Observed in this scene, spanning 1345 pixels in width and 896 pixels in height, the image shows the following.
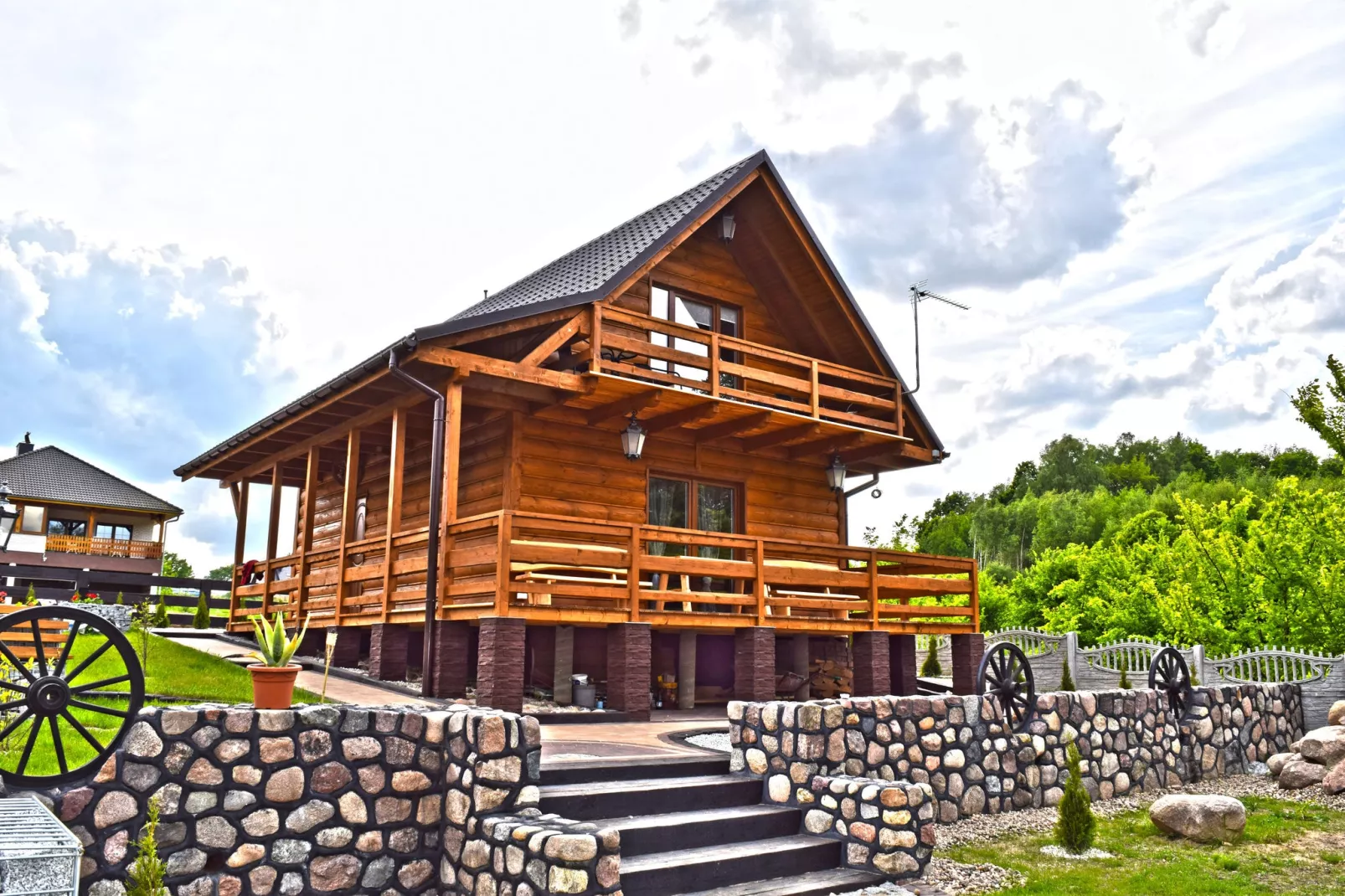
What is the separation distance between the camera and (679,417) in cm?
1548

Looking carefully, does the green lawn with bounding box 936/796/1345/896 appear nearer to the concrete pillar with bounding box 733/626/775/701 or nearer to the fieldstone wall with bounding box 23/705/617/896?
the fieldstone wall with bounding box 23/705/617/896

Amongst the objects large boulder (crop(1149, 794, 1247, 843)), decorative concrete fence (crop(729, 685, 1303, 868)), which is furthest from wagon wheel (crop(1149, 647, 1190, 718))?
large boulder (crop(1149, 794, 1247, 843))

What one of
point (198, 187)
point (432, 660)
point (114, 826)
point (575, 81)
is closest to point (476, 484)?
point (432, 660)

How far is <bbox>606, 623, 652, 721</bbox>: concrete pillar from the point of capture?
12.4 meters

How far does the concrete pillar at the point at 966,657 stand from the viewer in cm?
1659

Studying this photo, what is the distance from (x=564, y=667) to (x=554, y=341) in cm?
411

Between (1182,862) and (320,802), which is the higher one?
(320,802)

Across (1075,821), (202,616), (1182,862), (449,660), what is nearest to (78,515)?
(202,616)

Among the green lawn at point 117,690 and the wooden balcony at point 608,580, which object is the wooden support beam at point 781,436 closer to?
the wooden balcony at point 608,580

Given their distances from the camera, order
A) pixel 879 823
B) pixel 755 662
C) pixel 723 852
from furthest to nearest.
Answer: pixel 755 662 → pixel 879 823 → pixel 723 852

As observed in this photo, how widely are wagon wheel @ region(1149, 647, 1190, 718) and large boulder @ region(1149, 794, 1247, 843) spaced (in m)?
3.27

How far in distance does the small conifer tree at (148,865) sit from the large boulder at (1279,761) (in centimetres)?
1272

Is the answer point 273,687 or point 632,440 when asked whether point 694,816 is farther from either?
point 632,440

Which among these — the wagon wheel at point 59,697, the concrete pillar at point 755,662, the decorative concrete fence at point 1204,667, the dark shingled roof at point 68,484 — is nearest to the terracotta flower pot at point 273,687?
the wagon wheel at point 59,697
